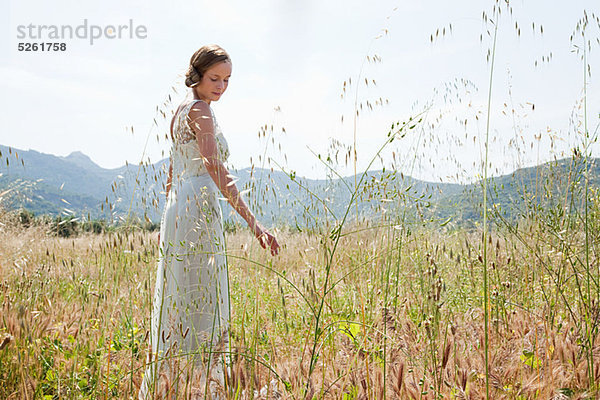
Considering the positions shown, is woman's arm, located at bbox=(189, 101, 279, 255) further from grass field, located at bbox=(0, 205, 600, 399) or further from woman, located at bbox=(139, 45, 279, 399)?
grass field, located at bbox=(0, 205, 600, 399)

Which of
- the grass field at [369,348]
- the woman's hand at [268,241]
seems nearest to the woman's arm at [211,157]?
the woman's hand at [268,241]

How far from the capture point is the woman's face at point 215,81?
231 centimetres

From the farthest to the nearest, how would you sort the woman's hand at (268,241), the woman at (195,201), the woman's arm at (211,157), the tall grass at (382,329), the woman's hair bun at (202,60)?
the woman's hair bun at (202,60)
the woman at (195,201)
the woman's arm at (211,157)
the woman's hand at (268,241)
the tall grass at (382,329)

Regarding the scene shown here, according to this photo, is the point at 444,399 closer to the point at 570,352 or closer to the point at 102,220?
the point at 570,352

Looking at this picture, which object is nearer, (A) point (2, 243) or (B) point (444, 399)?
(B) point (444, 399)

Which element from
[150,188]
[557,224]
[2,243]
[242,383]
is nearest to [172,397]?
[242,383]

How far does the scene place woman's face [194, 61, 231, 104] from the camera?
2.31 meters

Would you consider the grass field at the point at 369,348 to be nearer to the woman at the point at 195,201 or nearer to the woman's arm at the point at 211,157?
the woman's arm at the point at 211,157

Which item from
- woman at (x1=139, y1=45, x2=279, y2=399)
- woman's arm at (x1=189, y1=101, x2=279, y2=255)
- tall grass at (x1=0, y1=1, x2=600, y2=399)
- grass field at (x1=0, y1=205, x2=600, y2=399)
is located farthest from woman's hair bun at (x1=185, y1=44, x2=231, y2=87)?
grass field at (x1=0, y1=205, x2=600, y2=399)

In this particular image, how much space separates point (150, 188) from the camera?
84.3 inches

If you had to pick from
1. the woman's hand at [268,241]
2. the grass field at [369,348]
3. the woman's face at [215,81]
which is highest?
the woman's face at [215,81]

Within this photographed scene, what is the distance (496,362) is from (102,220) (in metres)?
1.70

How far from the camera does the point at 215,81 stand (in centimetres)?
233

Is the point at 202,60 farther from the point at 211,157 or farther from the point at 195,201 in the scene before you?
the point at 195,201
